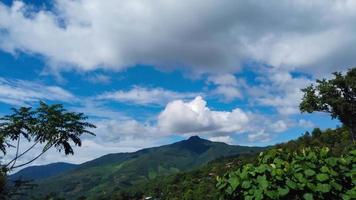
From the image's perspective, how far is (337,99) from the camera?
62.1 metres

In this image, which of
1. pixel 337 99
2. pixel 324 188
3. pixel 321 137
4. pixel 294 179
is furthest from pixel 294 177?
pixel 321 137

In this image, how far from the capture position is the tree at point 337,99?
61.6m

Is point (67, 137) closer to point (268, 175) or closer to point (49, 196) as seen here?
point (49, 196)

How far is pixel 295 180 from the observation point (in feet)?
18.2

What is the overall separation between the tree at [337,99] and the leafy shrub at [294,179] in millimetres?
58248

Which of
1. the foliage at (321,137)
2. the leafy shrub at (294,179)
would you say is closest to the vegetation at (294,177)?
the leafy shrub at (294,179)

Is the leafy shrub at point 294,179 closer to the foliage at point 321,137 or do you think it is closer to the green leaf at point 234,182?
the green leaf at point 234,182

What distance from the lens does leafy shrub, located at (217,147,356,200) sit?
544 centimetres

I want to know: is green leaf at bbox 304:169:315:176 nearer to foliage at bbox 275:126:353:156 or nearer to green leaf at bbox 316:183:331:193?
green leaf at bbox 316:183:331:193

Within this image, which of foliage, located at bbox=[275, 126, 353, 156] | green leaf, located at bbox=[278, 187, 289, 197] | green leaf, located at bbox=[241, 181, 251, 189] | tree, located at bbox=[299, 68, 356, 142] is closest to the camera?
green leaf, located at bbox=[278, 187, 289, 197]

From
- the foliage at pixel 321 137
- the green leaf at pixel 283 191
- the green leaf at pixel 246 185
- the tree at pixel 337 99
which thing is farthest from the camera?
the foliage at pixel 321 137

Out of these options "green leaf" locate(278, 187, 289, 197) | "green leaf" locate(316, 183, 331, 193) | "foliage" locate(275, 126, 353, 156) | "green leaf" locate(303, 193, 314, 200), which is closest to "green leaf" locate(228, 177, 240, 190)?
"green leaf" locate(278, 187, 289, 197)

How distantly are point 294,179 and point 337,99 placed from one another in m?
60.2

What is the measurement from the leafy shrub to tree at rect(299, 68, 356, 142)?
58.2m
